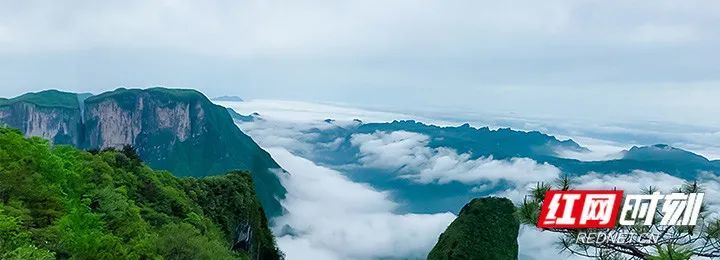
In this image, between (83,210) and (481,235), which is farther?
(481,235)

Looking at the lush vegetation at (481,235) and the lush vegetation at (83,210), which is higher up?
the lush vegetation at (83,210)

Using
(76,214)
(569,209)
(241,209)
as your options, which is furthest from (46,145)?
(241,209)

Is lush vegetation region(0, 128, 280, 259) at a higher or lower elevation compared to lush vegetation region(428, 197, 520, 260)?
higher

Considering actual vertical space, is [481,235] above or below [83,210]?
below

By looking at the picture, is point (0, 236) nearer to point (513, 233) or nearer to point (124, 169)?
point (124, 169)
